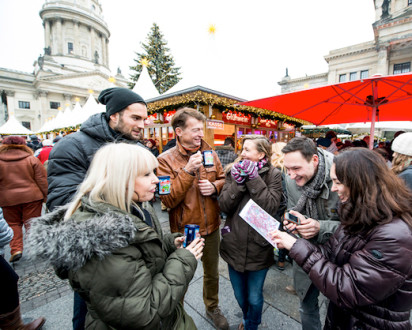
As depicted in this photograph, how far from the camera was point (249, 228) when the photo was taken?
→ 195 cm

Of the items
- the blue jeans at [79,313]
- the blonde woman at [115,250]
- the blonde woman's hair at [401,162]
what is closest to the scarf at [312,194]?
the blonde woman at [115,250]

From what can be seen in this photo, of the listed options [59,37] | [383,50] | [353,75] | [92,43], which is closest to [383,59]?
[383,50]

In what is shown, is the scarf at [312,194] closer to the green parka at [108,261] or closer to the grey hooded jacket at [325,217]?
the grey hooded jacket at [325,217]

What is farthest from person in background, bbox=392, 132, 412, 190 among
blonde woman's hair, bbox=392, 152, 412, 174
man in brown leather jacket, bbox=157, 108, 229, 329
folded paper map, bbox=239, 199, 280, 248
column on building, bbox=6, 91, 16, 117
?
column on building, bbox=6, 91, 16, 117

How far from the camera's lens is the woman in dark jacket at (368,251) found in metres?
1.04

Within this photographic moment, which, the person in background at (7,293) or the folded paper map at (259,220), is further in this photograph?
the person in background at (7,293)

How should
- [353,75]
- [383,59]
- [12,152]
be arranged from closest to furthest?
[12,152] → [383,59] → [353,75]

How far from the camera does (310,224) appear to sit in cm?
161

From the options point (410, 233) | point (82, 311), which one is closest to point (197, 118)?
point (410, 233)

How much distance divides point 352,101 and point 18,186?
7.40 m

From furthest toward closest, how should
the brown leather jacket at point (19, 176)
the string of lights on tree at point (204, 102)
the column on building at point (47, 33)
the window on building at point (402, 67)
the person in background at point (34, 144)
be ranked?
the column on building at point (47, 33)
the window on building at point (402, 67)
the person in background at point (34, 144)
the string of lights on tree at point (204, 102)
the brown leather jacket at point (19, 176)

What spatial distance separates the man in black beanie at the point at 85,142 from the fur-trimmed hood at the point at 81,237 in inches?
20.9

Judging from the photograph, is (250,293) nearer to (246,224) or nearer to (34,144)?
(246,224)

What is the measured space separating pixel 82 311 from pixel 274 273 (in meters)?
2.74
